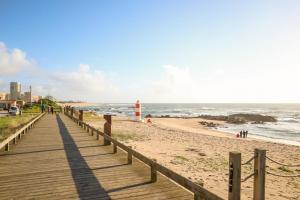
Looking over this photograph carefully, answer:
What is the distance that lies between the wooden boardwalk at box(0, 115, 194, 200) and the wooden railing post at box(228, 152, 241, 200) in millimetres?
1197

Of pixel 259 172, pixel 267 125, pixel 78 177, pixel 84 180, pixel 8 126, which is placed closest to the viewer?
pixel 259 172

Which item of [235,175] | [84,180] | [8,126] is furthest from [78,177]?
[8,126]

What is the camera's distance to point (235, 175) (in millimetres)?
4387

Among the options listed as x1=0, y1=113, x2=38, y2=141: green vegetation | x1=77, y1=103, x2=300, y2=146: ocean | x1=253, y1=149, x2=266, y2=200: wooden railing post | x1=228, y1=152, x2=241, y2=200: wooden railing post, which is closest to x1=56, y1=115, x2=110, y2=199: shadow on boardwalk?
x1=228, y1=152, x2=241, y2=200: wooden railing post

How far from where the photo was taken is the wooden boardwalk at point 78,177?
5.59m

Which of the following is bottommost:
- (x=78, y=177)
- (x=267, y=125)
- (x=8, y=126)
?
(x=267, y=125)

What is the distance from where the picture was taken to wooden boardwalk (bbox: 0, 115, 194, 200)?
18.3 feet

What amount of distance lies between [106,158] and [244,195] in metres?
4.81

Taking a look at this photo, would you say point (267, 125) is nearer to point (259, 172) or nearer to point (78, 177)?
point (78, 177)

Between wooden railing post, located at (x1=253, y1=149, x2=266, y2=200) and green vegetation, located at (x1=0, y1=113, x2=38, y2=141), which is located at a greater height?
wooden railing post, located at (x1=253, y1=149, x2=266, y2=200)

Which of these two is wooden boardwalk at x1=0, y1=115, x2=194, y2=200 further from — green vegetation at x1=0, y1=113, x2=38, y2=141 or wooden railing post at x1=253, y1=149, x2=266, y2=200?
green vegetation at x1=0, y1=113, x2=38, y2=141

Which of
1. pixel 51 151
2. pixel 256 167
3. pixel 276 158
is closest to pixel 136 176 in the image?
pixel 256 167

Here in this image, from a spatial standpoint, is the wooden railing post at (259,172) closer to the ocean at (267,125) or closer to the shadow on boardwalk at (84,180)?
the shadow on boardwalk at (84,180)

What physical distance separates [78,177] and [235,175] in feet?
13.5
